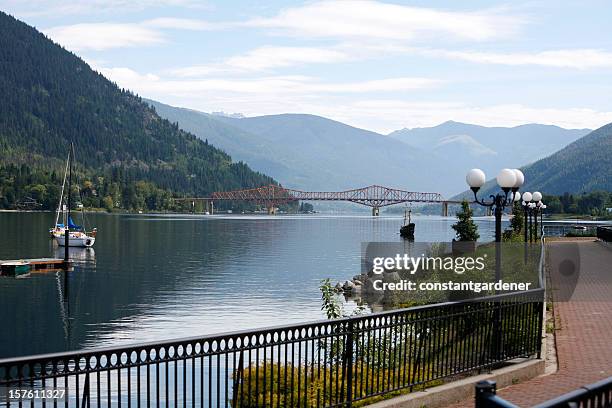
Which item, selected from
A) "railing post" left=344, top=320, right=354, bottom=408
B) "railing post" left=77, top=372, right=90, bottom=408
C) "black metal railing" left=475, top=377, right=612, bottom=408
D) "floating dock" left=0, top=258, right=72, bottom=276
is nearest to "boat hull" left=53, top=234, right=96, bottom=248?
"floating dock" left=0, top=258, right=72, bottom=276

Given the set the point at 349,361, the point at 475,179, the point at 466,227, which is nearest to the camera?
the point at 349,361

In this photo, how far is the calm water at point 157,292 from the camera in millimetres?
37719

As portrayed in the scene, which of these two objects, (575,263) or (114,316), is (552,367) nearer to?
(575,263)

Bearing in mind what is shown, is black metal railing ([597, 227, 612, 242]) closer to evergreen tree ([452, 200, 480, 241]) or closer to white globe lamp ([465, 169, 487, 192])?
evergreen tree ([452, 200, 480, 241])

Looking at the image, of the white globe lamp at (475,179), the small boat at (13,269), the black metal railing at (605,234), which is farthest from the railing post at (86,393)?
the small boat at (13,269)

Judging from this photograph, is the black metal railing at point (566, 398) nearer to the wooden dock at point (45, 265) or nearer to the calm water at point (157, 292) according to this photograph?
the calm water at point (157, 292)

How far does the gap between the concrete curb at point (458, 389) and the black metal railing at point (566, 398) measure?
5413 mm

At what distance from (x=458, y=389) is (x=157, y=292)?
42.6m

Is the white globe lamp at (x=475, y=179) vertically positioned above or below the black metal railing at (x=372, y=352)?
above

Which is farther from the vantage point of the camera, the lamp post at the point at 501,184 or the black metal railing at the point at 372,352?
the lamp post at the point at 501,184

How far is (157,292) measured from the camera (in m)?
53.2

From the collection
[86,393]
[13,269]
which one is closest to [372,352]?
[86,393]

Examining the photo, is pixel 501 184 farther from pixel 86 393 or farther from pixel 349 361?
pixel 86 393

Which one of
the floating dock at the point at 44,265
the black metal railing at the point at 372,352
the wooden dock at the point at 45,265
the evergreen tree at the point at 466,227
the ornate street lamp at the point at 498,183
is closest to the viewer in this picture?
the black metal railing at the point at 372,352
